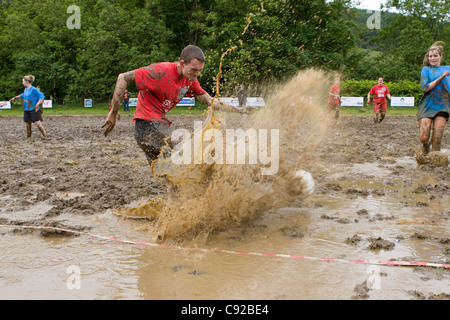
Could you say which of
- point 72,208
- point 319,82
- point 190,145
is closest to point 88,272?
point 190,145

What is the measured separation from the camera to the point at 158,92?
17.9 ft

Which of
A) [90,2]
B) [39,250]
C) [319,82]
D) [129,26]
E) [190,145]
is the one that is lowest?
[39,250]

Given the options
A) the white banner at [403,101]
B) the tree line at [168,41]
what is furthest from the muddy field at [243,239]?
the white banner at [403,101]

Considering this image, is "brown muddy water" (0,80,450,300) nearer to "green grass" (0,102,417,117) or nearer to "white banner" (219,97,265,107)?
"white banner" (219,97,265,107)

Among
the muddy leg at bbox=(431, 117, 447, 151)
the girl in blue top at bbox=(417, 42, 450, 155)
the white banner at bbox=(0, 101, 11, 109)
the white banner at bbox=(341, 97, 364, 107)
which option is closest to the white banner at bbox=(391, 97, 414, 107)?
the white banner at bbox=(341, 97, 364, 107)

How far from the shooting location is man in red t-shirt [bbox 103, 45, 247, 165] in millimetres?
5312

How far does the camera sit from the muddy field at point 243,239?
3703 millimetres

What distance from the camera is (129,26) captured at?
43.0 m

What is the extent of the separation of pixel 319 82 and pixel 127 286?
461 centimetres

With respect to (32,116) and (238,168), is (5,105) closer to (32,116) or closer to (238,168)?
(32,116)

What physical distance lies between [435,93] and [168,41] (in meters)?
38.8

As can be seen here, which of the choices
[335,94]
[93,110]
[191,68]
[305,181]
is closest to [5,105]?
[93,110]

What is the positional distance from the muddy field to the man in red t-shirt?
1.14 metres
